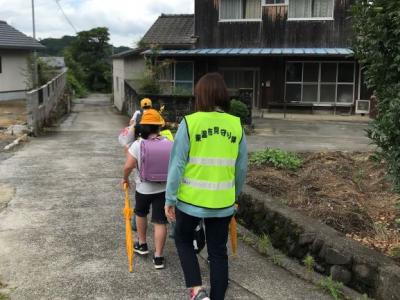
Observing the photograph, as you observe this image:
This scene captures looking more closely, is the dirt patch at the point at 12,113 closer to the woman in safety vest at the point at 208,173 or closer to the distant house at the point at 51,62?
the distant house at the point at 51,62

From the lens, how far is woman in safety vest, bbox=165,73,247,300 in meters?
3.54

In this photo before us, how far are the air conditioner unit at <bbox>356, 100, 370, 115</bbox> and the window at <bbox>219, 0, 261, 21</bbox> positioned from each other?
5.36 m

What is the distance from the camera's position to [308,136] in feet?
46.5

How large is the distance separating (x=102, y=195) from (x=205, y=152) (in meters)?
4.01

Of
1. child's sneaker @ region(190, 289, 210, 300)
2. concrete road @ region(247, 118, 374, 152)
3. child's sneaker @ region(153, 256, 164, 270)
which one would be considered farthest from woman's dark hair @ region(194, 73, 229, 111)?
concrete road @ region(247, 118, 374, 152)

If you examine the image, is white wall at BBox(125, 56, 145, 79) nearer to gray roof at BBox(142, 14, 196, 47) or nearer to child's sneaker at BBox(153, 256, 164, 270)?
gray roof at BBox(142, 14, 196, 47)

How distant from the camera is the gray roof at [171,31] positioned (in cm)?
2214

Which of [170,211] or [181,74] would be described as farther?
[181,74]

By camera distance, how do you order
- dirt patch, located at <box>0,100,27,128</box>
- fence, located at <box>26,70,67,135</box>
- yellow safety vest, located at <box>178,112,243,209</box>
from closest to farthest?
1. yellow safety vest, located at <box>178,112,243,209</box>
2. fence, located at <box>26,70,67,135</box>
3. dirt patch, located at <box>0,100,27,128</box>

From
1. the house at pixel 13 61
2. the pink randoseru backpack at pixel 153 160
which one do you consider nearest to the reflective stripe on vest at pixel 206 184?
the pink randoseru backpack at pixel 153 160

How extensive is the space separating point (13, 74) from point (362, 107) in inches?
699

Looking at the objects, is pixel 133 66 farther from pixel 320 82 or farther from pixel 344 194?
pixel 344 194

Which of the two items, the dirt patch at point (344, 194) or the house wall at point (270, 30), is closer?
the dirt patch at point (344, 194)

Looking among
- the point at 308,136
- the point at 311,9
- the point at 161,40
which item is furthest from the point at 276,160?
the point at 161,40
